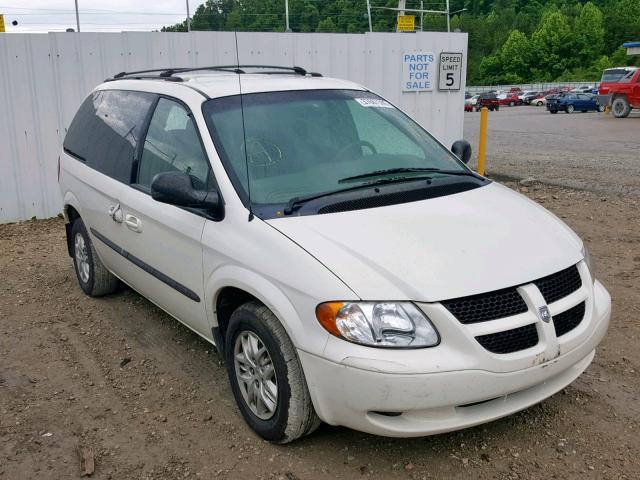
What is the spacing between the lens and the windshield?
140 inches

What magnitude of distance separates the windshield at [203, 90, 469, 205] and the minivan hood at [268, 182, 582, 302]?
0.37 meters

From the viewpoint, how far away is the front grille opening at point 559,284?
3.01 m

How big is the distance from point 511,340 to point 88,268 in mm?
3954

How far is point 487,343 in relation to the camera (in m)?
2.80

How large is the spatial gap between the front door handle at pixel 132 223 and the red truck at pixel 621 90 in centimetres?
2804

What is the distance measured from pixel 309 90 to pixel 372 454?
225 cm

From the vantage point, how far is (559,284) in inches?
122

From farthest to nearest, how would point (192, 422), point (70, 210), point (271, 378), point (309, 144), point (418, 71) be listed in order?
point (418, 71) < point (70, 210) < point (309, 144) < point (192, 422) < point (271, 378)

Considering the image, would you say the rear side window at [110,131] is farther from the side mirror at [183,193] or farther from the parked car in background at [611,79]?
the parked car in background at [611,79]

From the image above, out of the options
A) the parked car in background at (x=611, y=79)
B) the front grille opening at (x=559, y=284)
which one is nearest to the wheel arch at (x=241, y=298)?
the front grille opening at (x=559, y=284)

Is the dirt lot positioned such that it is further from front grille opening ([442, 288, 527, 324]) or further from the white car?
front grille opening ([442, 288, 527, 324])

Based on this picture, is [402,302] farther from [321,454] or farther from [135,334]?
[135,334]

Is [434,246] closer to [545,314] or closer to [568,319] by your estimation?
[545,314]

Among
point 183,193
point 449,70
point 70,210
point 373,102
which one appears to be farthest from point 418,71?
point 183,193
